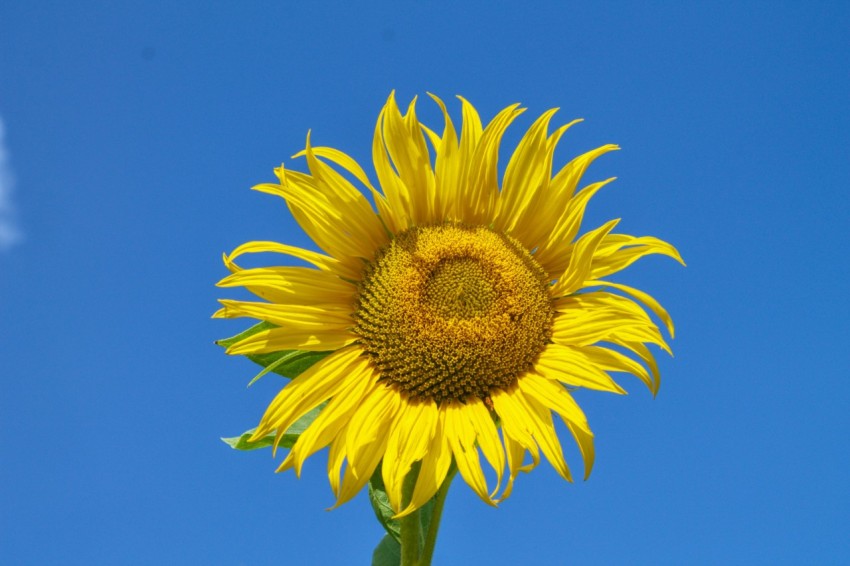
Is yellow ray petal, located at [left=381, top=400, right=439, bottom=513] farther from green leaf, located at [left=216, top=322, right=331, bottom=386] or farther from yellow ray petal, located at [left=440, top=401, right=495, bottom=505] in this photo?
green leaf, located at [left=216, top=322, right=331, bottom=386]

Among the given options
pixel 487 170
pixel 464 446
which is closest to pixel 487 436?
pixel 464 446

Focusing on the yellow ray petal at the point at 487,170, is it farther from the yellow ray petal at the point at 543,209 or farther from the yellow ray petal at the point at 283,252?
the yellow ray petal at the point at 283,252

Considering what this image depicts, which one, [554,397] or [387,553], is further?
[387,553]

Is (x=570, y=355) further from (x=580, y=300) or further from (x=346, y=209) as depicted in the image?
(x=346, y=209)

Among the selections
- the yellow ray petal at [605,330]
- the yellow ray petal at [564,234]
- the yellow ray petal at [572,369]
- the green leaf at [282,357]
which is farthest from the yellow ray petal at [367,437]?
the yellow ray petal at [564,234]

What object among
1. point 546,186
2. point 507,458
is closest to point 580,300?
point 546,186

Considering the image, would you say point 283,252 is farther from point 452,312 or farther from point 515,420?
point 515,420

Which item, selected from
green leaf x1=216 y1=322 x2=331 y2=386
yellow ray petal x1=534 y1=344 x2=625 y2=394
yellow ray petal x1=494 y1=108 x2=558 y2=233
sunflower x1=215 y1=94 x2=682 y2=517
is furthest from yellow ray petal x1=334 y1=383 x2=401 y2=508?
yellow ray petal x1=494 y1=108 x2=558 y2=233
